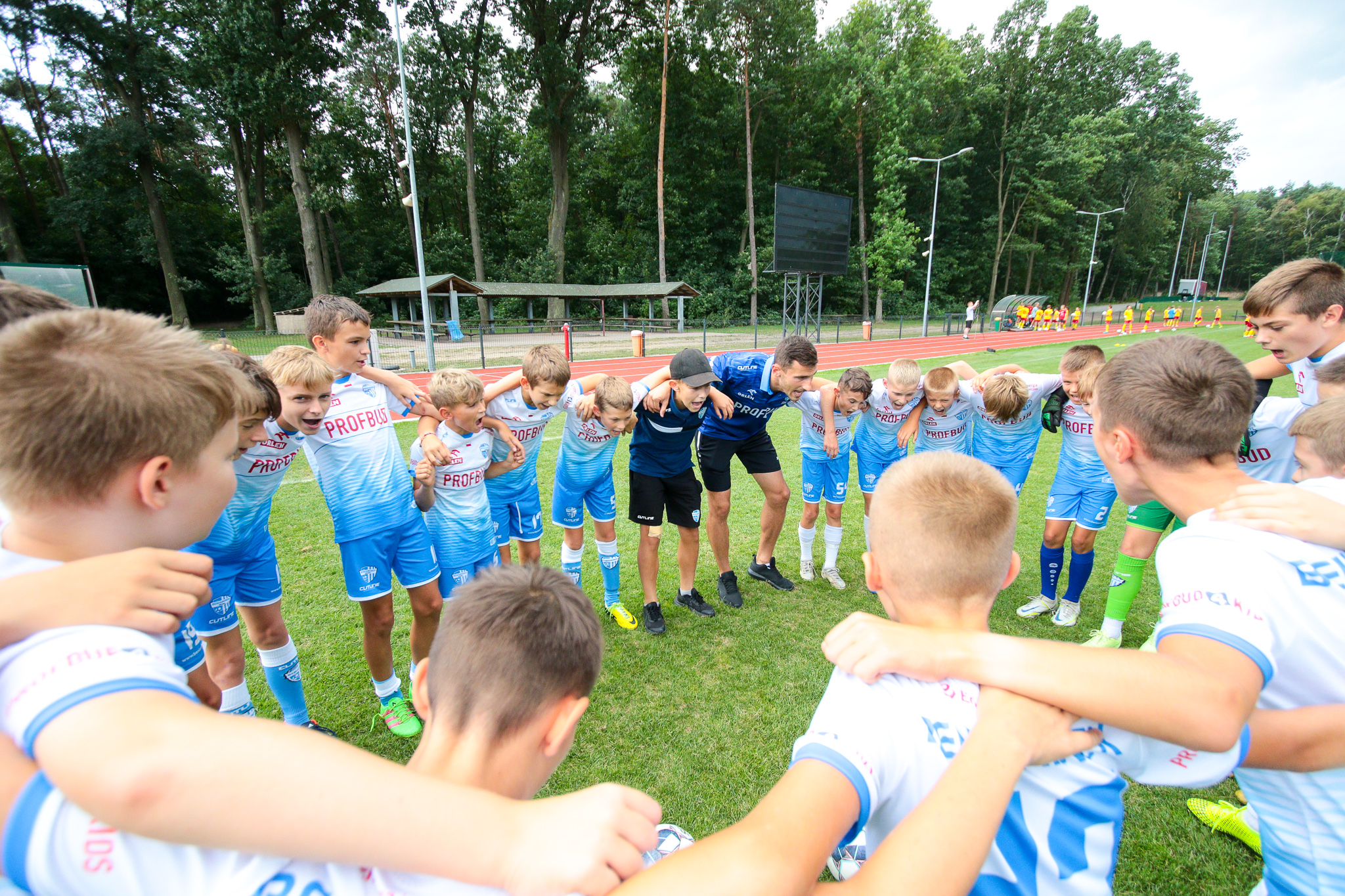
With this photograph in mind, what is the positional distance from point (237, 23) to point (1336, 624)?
34766 millimetres

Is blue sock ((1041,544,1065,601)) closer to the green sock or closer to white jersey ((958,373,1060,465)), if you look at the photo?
the green sock

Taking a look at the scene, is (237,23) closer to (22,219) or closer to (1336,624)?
(22,219)

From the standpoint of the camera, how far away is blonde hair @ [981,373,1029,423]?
4.69m

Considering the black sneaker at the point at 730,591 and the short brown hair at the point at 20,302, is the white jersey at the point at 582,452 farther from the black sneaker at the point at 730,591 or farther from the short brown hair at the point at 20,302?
the short brown hair at the point at 20,302

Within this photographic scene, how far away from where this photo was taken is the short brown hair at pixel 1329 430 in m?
1.88

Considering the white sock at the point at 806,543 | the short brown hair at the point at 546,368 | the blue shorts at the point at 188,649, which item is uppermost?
the short brown hair at the point at 546,368

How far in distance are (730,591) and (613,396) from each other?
6.49ft

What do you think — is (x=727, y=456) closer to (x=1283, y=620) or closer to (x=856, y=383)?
(x=856, y=383)

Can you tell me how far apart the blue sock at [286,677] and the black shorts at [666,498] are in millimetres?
2264

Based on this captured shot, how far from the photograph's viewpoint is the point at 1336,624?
1222 millimetres

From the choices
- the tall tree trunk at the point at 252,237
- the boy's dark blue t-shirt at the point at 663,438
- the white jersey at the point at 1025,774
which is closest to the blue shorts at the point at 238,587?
the boy's dark blue t-shirt at the point at 663,438

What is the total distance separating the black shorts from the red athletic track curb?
9627 millimetres

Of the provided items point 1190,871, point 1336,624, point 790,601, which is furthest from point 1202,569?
point 790,601

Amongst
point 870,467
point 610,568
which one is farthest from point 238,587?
point 870,467
